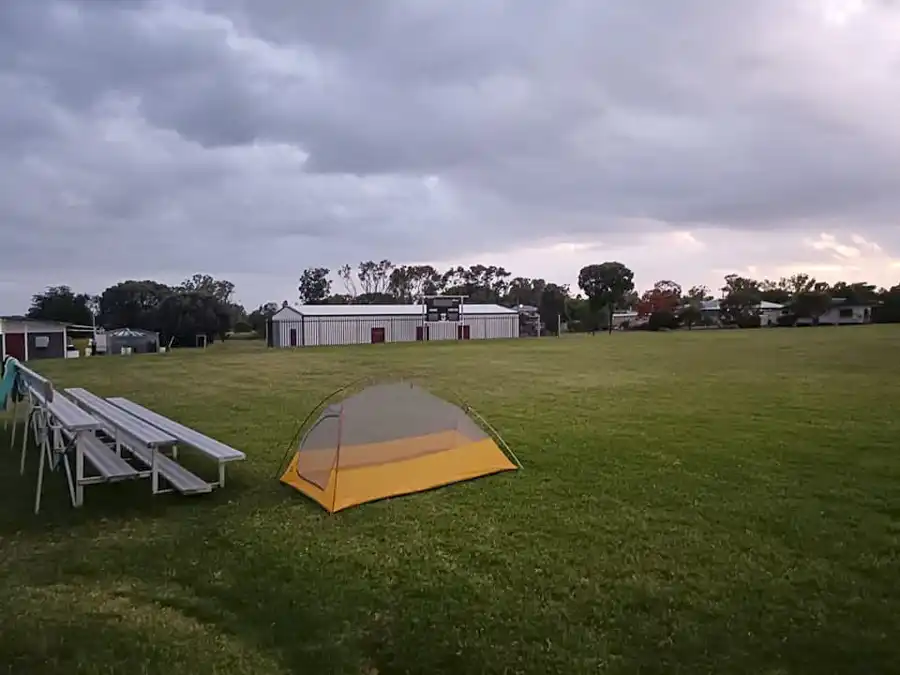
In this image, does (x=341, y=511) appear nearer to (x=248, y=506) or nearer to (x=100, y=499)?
(x=248, y=506)

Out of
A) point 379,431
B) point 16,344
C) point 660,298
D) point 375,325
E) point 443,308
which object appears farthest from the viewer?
point 660,298

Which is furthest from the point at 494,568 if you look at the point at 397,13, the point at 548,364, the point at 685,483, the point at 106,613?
the point at 548,364

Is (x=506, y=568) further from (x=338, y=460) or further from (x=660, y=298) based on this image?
(x=660, y=298)

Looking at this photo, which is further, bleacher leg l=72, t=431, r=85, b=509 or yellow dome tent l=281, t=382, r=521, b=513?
yellow dome tent l=281, t=382, r=521, b=513

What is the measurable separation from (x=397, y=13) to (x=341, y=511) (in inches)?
345

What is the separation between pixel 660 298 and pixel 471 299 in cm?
2281

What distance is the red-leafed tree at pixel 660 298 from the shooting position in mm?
78825

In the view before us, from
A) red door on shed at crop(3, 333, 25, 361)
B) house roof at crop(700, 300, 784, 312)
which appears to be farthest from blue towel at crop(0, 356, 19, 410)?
house roof at crop(700, 300, 784, 312)

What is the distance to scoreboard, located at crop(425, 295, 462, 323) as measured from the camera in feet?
167

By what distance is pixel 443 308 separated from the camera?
51.3 m

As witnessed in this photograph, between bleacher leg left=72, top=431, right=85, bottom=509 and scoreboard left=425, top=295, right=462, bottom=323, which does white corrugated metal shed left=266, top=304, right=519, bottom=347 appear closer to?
scoreboard left=425, top=295, right=462, bottom=323

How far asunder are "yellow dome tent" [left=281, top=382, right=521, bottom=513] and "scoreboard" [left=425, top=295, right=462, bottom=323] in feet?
144

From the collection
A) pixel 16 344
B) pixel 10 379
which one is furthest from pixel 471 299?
pixel 10 379

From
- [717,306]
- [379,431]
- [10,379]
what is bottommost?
[379,431]
